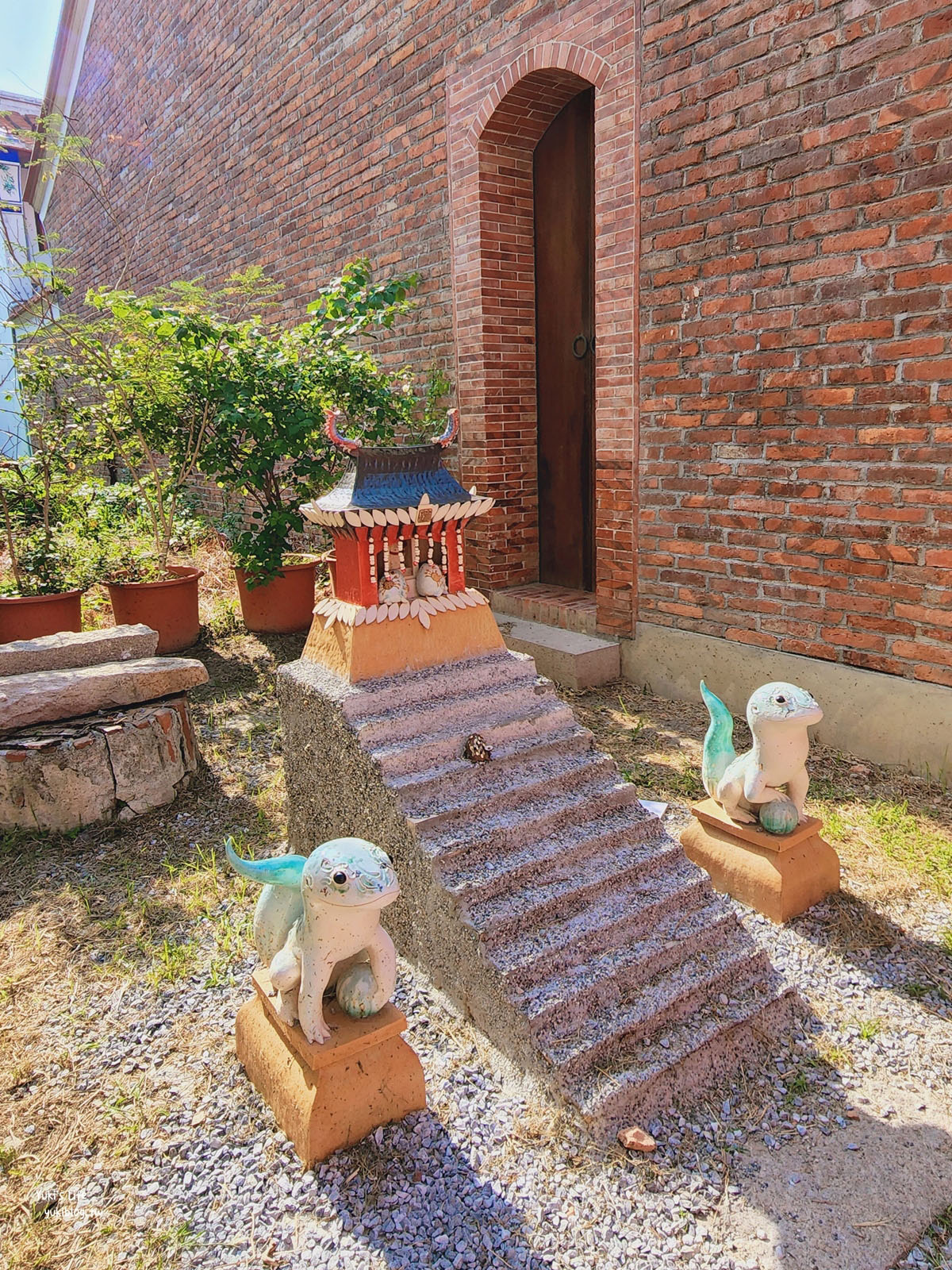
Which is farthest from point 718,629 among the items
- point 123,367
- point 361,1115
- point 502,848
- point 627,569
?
point 123,367

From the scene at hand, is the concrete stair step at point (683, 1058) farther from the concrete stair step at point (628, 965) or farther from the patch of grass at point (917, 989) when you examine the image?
the patch of grass at point (917, 989)

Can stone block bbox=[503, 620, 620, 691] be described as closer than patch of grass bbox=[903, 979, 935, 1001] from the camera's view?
No

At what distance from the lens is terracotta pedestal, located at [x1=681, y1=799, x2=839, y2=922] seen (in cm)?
295

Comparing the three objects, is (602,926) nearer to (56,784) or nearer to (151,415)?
(56,784)

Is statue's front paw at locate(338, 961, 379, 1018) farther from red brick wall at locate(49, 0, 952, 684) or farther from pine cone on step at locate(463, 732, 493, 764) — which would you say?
red brick wall at locate(49, 0, 952, 684)

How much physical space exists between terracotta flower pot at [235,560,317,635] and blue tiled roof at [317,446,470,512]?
3.36 m

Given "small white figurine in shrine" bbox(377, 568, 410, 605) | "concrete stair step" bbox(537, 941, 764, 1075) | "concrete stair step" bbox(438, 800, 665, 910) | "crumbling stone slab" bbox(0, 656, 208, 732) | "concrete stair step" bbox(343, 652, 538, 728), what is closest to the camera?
"concrete stair step" bbox(537, 941, 764, 1075)

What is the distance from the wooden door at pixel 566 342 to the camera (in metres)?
5.75

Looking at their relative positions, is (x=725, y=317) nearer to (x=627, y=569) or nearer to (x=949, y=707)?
(x=627, y=569)

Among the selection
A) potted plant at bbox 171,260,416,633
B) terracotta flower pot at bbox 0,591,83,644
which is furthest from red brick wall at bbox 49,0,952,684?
terracotta flower pot at bbox 0,591,83,644

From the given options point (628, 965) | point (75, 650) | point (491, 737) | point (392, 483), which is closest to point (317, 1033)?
point (628, 965)

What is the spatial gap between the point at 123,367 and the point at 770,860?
5127 mm

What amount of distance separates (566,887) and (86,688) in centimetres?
250

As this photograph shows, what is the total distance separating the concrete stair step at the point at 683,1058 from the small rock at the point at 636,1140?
3 centimetres
